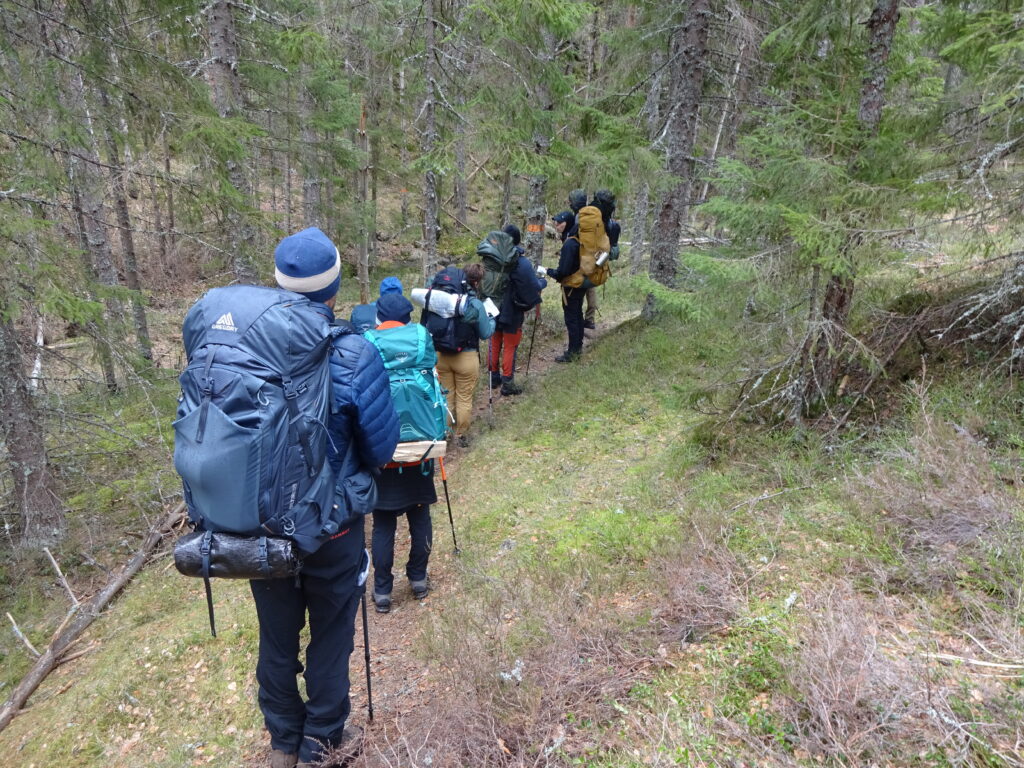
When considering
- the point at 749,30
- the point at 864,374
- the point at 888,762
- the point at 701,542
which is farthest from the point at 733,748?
the point at 749,30

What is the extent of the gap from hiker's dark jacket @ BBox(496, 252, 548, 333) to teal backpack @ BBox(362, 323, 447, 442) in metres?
4.23

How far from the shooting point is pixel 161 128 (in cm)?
688

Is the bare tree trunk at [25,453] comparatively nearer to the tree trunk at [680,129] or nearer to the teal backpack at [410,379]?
the teal backpack at [410,379]

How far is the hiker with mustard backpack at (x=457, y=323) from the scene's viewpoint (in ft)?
23.2

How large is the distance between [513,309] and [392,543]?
4878mm

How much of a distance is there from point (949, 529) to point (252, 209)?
8074 mm

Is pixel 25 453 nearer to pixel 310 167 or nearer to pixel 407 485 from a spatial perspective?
pixel 407 485

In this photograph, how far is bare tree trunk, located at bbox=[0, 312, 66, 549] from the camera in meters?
6.42

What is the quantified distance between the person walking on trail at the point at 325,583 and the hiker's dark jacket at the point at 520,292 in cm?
585

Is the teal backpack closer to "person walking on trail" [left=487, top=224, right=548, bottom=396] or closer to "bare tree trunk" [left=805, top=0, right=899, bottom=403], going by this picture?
"bare tree trunk" [left=805, top=0, right=899, bottom=403]

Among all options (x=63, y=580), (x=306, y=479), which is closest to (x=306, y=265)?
(x=306, y=479)

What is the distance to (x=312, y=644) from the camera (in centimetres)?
304

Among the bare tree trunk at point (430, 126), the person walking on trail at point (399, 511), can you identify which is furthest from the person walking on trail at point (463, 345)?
the bare tree trunk at point (430, 126)

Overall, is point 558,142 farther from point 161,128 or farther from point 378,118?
point 378,118
